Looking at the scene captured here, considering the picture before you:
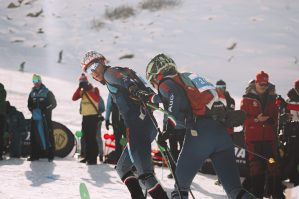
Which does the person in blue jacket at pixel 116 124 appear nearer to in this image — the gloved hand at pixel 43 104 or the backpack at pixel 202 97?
the gloved hand at pixel 43 104

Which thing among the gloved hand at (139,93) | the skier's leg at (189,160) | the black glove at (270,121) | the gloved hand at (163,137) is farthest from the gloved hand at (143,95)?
the black glove at (270,121)

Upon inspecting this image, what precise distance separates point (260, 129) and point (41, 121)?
15.9 feet

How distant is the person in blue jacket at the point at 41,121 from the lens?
9773mm

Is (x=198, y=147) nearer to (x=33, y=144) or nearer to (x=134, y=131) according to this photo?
(x=134, y=131)

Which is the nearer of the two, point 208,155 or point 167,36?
point 208,155

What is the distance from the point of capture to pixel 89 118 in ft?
32.1

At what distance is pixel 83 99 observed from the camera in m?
9.84

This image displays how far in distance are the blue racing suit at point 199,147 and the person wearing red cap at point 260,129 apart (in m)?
2.46

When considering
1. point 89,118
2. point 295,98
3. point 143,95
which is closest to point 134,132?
point 143,95

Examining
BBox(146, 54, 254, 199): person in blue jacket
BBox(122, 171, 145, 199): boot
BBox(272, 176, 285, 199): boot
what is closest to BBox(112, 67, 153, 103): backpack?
BBox(146, 54, 254, 199): person in blue jacket

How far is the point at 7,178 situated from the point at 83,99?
256cm

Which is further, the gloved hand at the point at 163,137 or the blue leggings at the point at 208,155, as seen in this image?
the gloved hand at the point at 163,137

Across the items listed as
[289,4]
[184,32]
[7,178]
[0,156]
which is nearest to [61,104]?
[0,156]

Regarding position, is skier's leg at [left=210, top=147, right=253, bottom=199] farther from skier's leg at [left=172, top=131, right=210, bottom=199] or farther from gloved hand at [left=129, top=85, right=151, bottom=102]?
gloved hand at [left=129, top=85, right=151, bottom=102]
